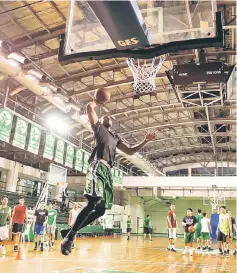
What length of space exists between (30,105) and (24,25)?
5467mm

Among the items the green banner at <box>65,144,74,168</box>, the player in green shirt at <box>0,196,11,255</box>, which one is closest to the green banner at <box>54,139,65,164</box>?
the green banner at <box>65,144,74,168</box>

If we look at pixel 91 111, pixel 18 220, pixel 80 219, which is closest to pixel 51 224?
pixel 18 220

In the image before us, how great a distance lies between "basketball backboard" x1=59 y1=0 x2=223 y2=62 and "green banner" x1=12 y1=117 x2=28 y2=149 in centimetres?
748

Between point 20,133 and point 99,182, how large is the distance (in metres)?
9.82

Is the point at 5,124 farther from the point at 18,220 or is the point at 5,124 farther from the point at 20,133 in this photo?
the point at 18,220

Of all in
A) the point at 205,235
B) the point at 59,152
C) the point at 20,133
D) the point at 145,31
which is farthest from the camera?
the point at 59,152

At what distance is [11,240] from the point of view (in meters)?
14.8

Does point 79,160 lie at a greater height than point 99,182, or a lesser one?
greater

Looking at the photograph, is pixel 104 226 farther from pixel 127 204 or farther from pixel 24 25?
pixel 24 25

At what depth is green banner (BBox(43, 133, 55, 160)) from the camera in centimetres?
1366

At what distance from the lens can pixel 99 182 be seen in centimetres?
289

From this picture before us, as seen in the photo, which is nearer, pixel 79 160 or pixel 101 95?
pixel 101 95

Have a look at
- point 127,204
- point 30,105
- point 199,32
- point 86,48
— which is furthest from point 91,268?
Result: point 127,204

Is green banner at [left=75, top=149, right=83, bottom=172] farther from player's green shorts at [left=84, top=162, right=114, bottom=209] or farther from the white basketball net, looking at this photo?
player's green shorts at [left=84, top=162, right=114, bottom=209]
